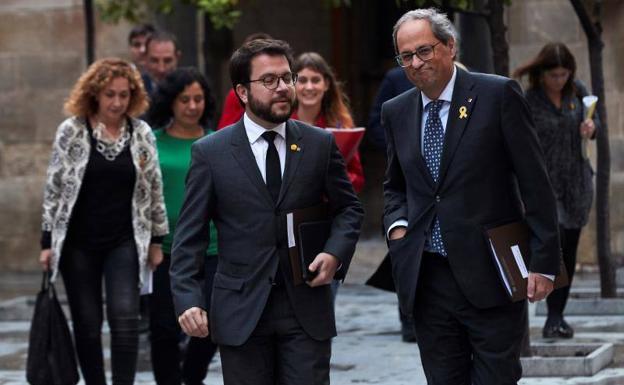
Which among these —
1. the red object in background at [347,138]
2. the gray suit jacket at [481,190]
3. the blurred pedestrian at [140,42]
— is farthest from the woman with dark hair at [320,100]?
the gray suit jacket at [481,190]

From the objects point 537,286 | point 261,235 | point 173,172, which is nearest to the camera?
point 537,286

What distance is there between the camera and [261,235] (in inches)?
247

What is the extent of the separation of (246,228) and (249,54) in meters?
0.64

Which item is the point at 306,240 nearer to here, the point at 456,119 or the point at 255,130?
the point at 255,130

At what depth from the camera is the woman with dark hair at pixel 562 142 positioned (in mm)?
10633

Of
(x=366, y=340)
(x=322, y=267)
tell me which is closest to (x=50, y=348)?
(x=366, y=340)

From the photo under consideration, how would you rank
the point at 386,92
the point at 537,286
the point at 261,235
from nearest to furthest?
the point at 537,286 < the point at 261,235 < the point at 386,92

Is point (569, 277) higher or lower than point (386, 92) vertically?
lower

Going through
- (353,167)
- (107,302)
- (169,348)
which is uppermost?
(353,167)

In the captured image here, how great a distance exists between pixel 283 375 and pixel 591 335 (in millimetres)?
5056

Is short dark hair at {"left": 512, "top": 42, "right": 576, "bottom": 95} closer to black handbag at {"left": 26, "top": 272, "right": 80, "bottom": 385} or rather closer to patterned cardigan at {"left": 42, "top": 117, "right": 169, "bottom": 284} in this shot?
patterned cardigan at {"left": 42, "top": 117, "right": 169, "bottom": 284}

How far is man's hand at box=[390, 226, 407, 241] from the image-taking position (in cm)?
632

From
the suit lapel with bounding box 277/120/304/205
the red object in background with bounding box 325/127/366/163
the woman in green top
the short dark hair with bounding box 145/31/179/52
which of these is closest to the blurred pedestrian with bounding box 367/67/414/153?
the red object in background with bounding box 325/127/366/163

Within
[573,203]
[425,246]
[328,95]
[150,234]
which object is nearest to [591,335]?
[573,203]
